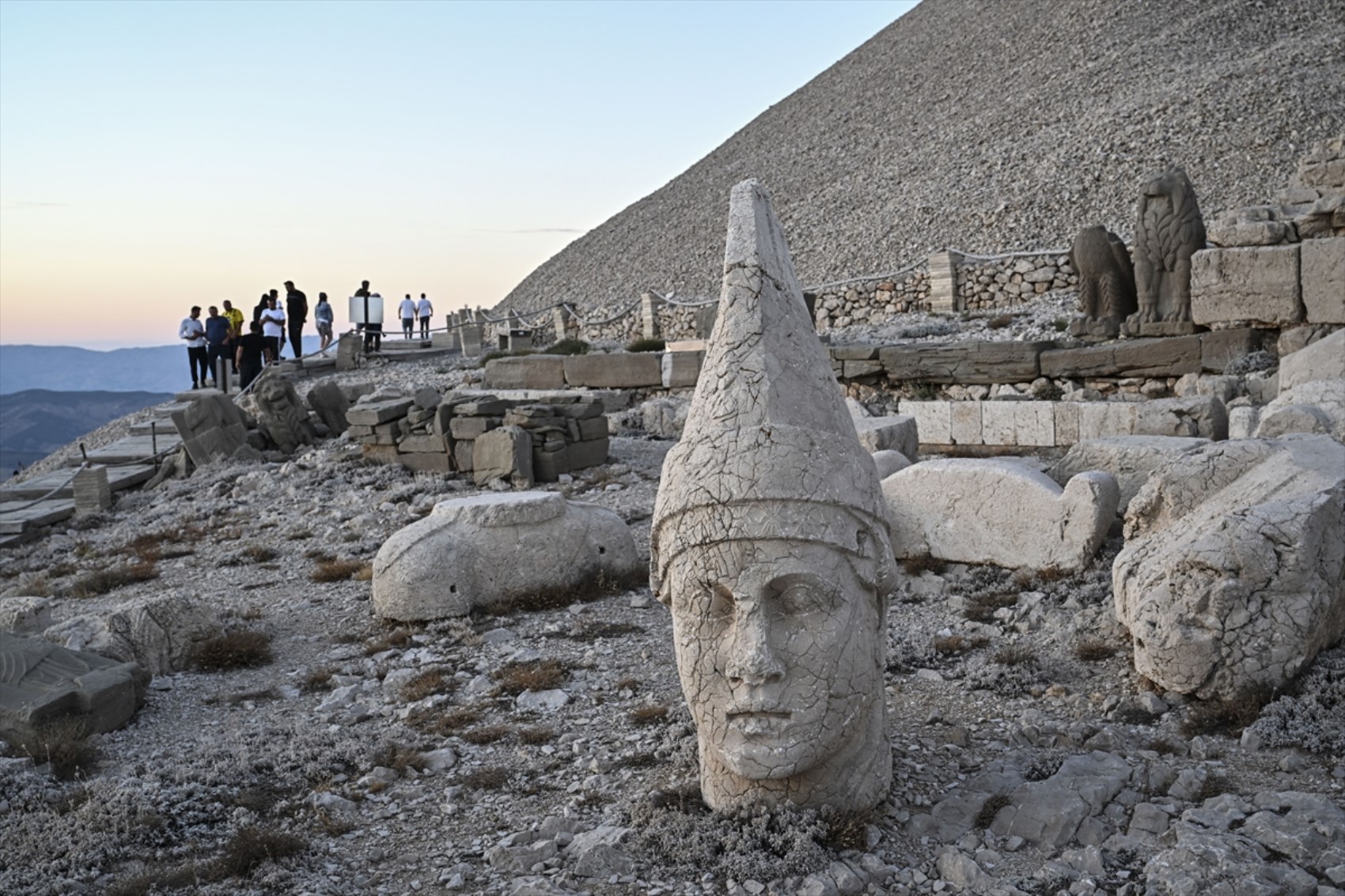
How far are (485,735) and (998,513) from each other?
344 cm

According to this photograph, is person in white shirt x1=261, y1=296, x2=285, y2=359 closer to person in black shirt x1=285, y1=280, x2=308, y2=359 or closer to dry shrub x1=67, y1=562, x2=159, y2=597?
person in black shirt x1=285, y1=280, x2=308, y2=359

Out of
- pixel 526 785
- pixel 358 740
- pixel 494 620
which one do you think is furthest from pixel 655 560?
pixel 494 620

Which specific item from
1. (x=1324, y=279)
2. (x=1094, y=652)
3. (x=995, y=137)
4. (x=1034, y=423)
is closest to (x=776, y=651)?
(x=1094, y=652)

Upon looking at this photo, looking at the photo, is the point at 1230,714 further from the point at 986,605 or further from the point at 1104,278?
the point at 1104,278

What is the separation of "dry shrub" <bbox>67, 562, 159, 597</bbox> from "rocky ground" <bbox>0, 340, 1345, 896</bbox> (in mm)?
2104

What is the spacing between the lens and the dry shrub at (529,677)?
571cm

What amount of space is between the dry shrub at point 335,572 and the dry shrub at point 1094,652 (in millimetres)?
5158

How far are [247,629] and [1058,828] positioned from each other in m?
5.02

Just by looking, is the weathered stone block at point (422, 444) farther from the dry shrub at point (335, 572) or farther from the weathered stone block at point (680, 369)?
the weathered stone block at point (680, 369)

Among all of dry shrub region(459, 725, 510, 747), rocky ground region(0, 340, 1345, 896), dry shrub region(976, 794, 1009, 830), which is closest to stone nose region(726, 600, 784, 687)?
rocky ground region(0, 340, 1345, 896)

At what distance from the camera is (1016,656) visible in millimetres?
5512

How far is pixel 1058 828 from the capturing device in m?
3.75

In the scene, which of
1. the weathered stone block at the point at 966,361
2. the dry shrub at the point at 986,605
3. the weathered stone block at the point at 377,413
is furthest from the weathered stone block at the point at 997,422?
the weathered stone block at the point at 377,413

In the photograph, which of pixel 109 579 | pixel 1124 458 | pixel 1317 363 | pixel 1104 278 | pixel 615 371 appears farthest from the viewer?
pixel 615 371
